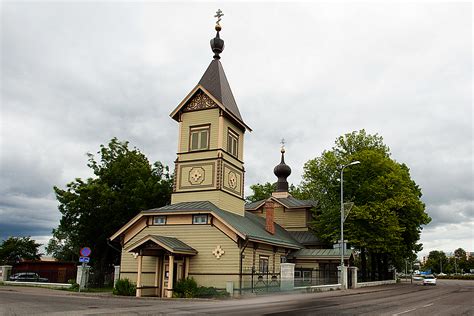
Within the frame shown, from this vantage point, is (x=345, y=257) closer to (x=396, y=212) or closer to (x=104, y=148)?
(x=396, y=212)

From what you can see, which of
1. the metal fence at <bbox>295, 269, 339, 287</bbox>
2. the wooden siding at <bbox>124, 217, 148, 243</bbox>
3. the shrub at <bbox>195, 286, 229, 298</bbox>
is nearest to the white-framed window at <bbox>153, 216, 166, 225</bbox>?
the wooden siding at <bbox>124, 217, 148, 243</bbox>

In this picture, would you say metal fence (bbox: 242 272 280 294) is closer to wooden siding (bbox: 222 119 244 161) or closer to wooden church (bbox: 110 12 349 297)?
wooden church (bbox: 110 12 349 297)

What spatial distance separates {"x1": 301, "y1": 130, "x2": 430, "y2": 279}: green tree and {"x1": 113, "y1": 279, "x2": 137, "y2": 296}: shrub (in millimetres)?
19651

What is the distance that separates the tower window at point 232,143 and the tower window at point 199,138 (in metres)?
1.72

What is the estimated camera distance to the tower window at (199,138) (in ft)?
106

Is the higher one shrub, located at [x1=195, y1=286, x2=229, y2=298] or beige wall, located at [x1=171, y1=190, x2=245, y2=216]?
beige wall, located at [x1=171, y1=190, x2=245, y2=216]

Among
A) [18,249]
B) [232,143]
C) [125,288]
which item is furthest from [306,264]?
[18,249]

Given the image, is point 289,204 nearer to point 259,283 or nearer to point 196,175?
point 196,175

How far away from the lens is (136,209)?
40.8 meters

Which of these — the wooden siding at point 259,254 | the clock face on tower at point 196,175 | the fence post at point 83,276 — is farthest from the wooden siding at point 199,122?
the fence post at point 83,276

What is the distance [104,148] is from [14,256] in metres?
30.3

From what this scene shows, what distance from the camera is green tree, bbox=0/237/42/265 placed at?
203 feet

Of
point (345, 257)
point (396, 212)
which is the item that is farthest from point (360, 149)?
point (345, 257)

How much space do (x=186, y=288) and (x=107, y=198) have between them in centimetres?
1600
